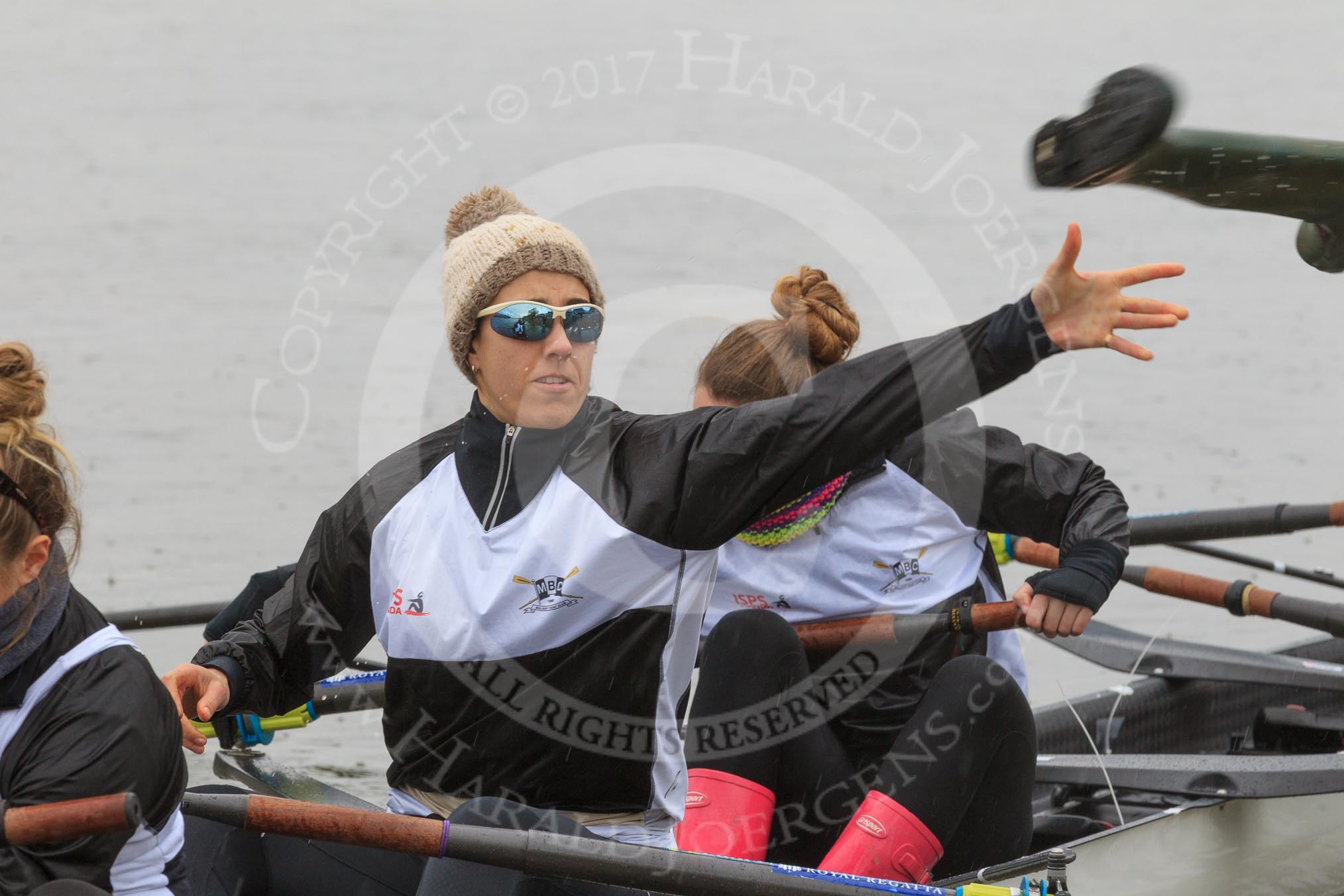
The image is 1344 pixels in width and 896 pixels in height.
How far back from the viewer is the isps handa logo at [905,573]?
2932 mm

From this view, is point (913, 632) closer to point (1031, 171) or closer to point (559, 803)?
point (559, 803)

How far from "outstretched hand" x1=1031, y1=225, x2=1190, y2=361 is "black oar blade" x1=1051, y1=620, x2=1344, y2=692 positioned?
2487mm

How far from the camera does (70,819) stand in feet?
5.42

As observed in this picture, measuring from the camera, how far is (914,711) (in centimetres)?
268

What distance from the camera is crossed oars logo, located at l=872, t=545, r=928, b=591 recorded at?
293cm

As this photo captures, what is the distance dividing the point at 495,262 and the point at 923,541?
107 centimetres

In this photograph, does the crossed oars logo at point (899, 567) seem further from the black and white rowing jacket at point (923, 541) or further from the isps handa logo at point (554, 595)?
the isps handa logo at point (554, 595)

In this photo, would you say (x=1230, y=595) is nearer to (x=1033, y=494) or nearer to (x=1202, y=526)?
(x=1202, y=526)

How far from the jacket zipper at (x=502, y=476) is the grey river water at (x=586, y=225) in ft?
8.49

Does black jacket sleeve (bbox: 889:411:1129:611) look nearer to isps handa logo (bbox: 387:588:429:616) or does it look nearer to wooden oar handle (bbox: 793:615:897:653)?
wooden oar handle (bbox: 793:615:897:653)

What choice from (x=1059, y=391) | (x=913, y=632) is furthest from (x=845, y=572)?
(x=1059, y=391)

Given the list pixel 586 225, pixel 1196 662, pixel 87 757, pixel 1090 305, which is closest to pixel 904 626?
pixel 1090 305

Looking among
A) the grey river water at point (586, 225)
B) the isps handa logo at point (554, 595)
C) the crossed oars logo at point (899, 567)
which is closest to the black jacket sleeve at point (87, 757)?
the isps handa logo at point (554, 595)

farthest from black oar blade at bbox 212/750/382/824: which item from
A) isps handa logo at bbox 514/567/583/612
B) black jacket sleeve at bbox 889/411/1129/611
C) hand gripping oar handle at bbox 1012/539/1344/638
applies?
hand gripping oar handle at bbox 1012/539/1344/638
